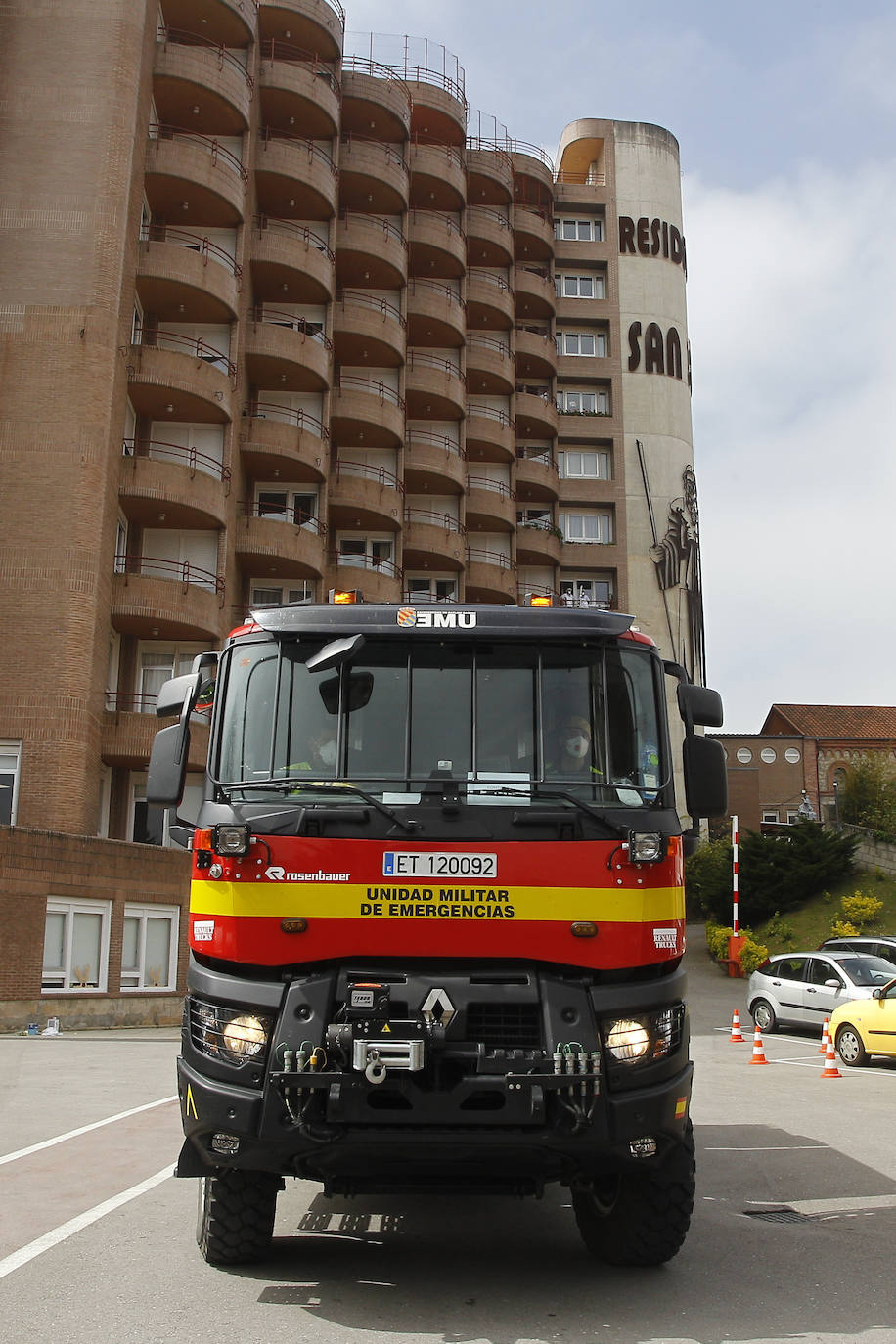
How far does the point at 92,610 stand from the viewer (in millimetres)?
29297

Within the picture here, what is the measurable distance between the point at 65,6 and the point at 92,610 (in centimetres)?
1694

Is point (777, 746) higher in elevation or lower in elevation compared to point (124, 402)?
lower

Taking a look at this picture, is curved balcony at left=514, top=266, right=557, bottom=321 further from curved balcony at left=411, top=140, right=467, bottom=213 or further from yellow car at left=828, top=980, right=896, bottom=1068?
yellow car at left=828, top=980, right=896, bottom=1068

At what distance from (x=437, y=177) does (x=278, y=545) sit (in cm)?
2043

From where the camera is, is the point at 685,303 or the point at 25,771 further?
the point at 685,303

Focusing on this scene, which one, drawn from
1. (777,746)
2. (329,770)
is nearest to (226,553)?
(329,770)

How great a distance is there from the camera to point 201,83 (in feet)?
114

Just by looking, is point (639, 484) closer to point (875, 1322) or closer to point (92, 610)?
point (92, 610)

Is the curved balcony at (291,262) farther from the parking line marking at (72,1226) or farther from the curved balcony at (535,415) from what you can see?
the parking line marking at (72,1226)

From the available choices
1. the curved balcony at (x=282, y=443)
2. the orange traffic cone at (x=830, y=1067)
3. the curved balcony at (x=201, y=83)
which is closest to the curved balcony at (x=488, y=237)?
the curved balcony at (x=201, y=83)

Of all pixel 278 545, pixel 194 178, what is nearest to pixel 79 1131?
pixel 278 545

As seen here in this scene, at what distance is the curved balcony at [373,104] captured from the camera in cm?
4469

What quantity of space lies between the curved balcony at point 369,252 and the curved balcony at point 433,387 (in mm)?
3538

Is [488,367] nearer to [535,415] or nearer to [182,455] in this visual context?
[535,415]
